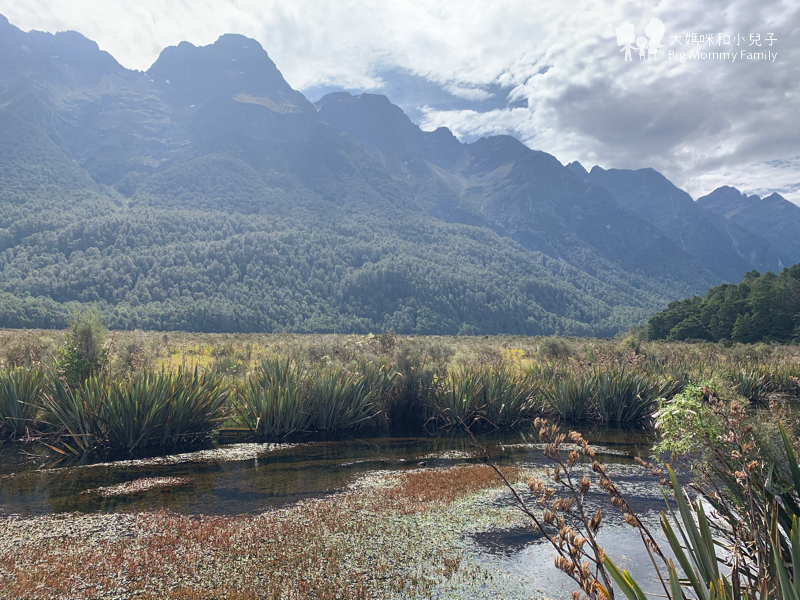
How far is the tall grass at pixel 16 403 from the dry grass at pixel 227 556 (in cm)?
548

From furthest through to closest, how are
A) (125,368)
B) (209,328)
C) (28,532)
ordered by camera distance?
(209,328), (125,368), (28,532)

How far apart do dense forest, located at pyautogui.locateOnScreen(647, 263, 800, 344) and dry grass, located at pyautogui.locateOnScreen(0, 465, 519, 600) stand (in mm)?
45504

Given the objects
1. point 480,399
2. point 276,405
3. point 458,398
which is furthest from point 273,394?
point 480,399

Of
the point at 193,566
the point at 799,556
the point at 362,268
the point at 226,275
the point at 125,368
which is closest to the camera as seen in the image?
the point at 799,556

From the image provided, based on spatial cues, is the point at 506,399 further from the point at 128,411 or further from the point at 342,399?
the point at 128,411

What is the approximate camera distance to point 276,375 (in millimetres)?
11516

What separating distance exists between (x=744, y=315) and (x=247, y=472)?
49.1 metres

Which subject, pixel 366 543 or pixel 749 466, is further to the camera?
pixel 366 543

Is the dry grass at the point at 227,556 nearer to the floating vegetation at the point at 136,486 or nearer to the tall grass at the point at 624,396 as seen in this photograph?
the floating vegetation at the point at 136,486

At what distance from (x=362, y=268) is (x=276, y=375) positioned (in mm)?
139501

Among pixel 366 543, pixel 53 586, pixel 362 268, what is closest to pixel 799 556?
pixel 366 543

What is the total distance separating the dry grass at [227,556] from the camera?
13.8 feet

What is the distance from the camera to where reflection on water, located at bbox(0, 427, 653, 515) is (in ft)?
20.6

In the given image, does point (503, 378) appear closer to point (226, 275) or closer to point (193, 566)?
point (193, 566)
